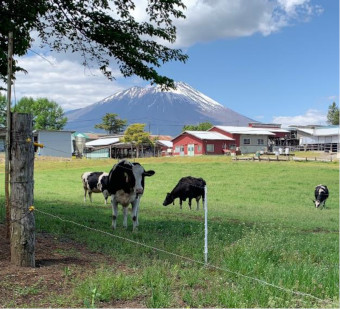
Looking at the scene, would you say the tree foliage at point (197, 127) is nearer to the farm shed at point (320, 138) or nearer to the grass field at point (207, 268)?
the farm shed at point (320, 138)

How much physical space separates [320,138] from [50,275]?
79773 millimetres

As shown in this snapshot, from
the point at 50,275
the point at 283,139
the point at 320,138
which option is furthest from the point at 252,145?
the point at 50,275

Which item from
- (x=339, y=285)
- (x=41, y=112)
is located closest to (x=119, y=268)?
(x=339, y=285)

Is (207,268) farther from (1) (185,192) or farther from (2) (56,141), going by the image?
(2) (56,141)

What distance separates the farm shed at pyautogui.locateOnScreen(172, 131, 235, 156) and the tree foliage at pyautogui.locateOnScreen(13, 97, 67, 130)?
1397 inches

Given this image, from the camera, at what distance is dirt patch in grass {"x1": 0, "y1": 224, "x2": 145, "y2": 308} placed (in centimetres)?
495

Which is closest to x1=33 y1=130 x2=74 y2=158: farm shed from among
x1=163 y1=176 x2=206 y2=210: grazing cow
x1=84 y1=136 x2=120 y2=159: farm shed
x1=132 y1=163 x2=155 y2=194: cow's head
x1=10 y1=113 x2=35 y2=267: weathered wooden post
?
x1=84 y1=136 x2=120 y2=159: farm shed

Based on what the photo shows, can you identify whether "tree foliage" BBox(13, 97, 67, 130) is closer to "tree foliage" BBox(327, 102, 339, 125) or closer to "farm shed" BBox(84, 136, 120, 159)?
"farm shed" BBox(84, 136, 120, 159)

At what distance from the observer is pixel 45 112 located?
306 feet

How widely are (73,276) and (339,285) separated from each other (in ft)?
12.4

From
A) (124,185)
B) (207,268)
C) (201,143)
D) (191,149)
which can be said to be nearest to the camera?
(207,268)

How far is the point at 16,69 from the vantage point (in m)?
11.7

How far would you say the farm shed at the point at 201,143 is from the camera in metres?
68.6

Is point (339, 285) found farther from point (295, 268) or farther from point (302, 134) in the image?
point (302, 134)
